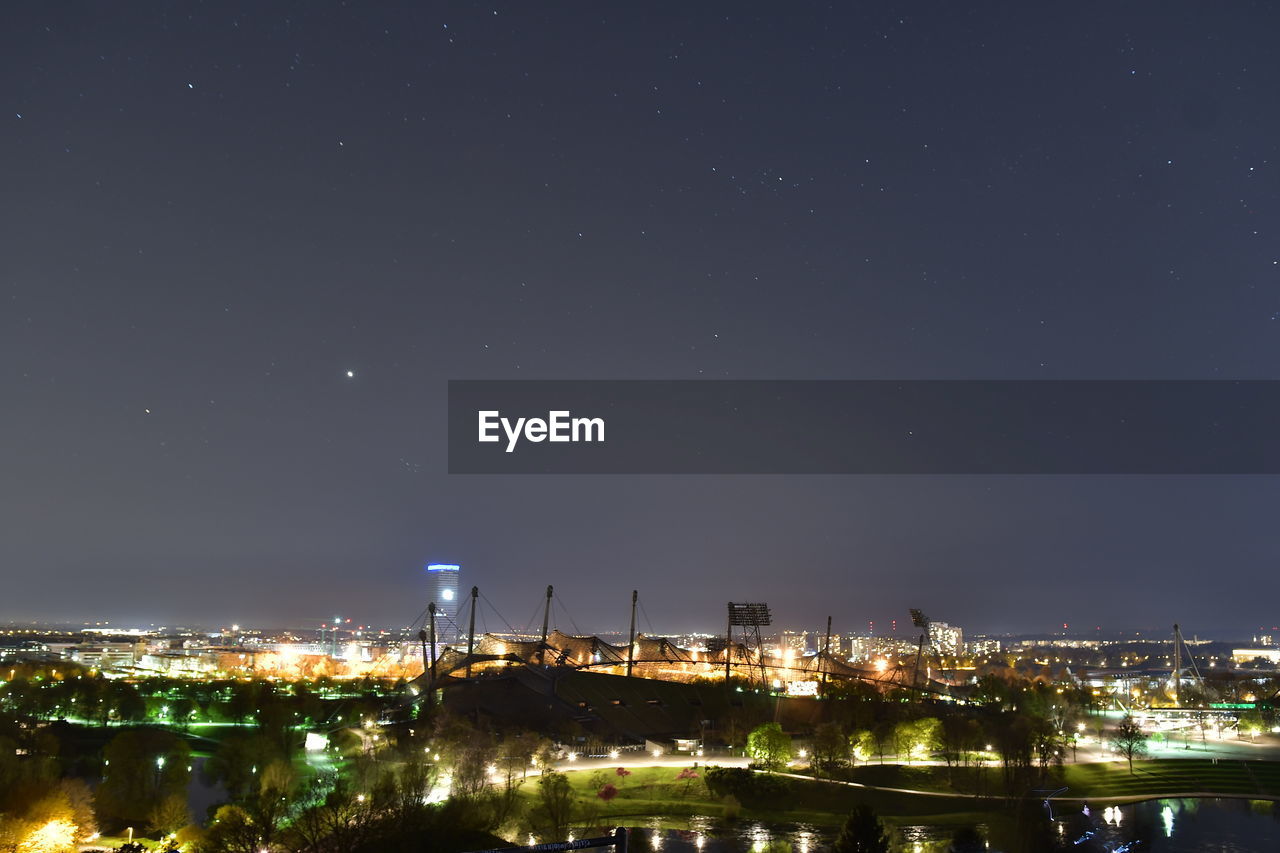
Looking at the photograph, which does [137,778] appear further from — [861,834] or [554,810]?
[861,834]

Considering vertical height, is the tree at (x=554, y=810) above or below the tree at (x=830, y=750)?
above

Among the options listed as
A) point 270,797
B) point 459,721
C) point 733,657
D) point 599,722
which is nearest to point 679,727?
point 599,722

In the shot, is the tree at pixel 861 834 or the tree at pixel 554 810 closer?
the tree at pixel 861 834

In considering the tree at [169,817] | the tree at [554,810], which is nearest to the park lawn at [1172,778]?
the tree at [554,810]

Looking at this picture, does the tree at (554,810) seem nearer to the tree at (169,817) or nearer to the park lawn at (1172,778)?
the tree at (169,817)

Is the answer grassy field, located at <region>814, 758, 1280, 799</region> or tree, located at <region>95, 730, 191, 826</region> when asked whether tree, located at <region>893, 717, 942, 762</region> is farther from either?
tree, located at <region>95, 730, 191, 826</region>

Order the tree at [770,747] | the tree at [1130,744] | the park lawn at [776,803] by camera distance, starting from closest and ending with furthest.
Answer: the park lawn at [776,803] → the tree at [770,747] → the tree at [1130,744]

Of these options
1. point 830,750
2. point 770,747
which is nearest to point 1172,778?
point 830,750

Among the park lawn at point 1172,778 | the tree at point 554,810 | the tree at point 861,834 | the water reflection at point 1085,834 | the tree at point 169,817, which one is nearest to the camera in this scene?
the tree at point 861,834

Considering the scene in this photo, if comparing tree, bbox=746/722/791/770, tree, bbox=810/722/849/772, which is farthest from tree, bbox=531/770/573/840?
tree, bbox=810/722/849/772
